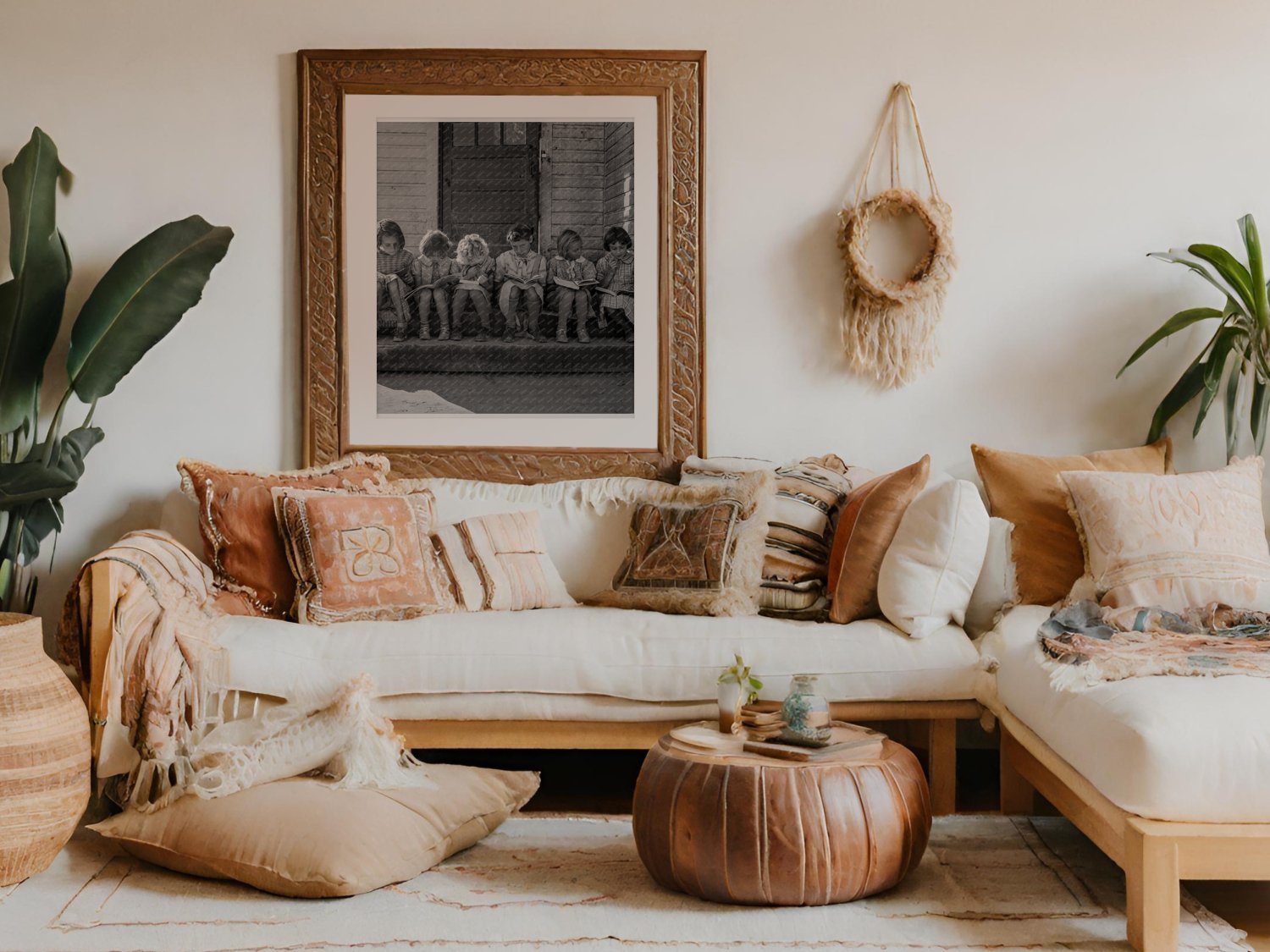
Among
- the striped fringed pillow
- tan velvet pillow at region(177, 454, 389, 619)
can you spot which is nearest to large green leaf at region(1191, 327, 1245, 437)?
the striped fringed pillow

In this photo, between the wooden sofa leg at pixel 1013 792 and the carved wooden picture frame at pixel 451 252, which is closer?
the wooden sofa leg at pixel 1013 792

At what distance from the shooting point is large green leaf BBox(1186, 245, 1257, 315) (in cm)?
337

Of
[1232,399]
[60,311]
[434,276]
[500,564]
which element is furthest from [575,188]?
[1232,399]

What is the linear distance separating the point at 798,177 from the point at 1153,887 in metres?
2.45

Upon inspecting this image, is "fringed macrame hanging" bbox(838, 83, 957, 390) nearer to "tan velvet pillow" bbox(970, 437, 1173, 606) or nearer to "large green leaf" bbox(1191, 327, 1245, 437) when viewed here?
"tan velvet pillow" bbox(970, 437, 1173, 606)

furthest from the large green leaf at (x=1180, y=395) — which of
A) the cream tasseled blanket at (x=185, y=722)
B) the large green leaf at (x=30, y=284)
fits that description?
the large green leaf at (x=30, y=284)

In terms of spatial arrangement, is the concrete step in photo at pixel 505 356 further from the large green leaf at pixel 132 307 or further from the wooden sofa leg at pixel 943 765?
the wooden sofa leg at pixel 943 765

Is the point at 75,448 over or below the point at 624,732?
over

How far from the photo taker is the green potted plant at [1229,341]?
3.37 meters

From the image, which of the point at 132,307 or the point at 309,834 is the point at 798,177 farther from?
the point at 309,834

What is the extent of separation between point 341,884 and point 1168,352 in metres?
3.00

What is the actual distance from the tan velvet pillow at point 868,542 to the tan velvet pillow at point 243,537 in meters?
1.54

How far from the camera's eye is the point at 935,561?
3.00 meters

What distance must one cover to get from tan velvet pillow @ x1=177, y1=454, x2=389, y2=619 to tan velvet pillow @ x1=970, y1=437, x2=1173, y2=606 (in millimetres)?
2073
